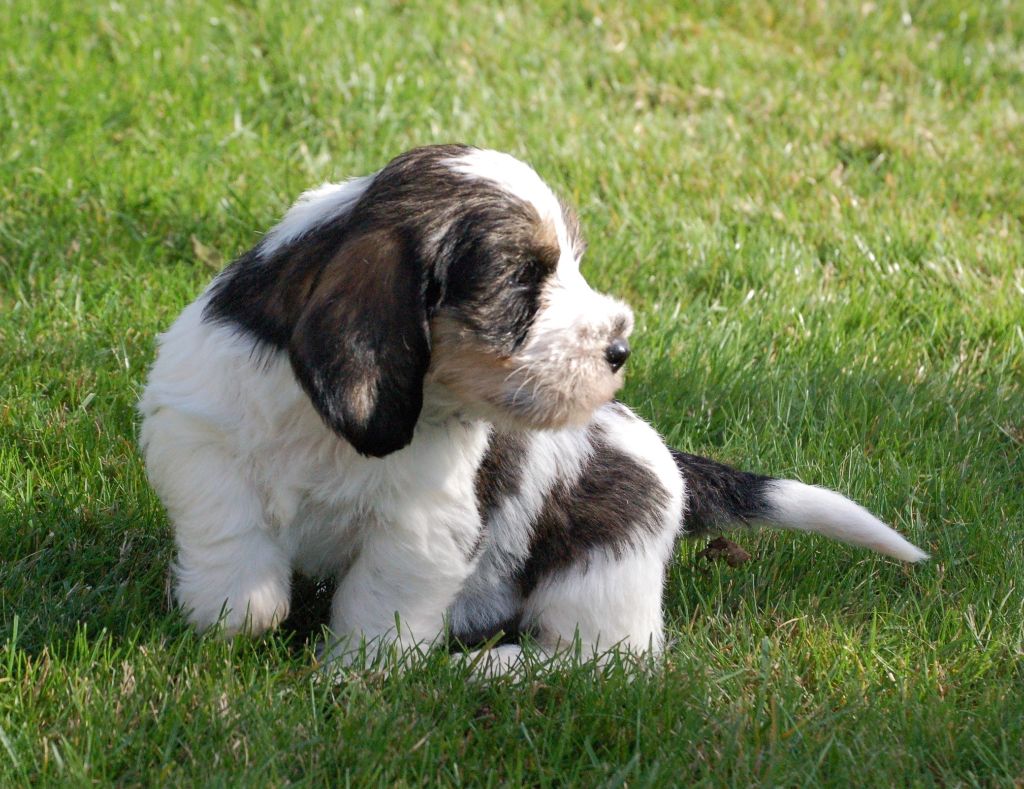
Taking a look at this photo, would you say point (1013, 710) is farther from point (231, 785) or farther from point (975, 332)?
point (975, 332)

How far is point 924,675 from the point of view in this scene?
327 centimetres

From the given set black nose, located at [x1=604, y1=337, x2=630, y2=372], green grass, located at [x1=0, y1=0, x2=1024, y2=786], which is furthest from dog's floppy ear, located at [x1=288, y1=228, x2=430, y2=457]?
green grass, located at [x1=0, y1=0, x2=1024, y2=786]

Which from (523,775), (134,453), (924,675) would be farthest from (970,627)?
(134,453)

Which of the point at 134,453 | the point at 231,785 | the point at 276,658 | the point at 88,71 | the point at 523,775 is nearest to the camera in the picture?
the point at 231,785

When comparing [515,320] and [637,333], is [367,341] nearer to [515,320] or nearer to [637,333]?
[515,320]

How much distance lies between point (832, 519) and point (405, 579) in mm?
1176

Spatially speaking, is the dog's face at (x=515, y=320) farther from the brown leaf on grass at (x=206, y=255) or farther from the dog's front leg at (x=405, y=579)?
the brown leaf on grass at (x=206, y=255)

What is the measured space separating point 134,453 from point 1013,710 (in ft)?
8.28

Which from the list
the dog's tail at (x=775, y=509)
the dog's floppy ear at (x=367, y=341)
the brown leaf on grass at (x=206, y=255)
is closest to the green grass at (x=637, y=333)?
the brown leaf on grass at (x=206, y=255)

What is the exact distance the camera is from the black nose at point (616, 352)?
2.98 metres

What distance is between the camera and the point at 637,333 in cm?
503

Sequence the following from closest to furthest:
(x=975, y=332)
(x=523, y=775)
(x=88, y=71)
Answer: (x=523, y=775) < (x=975, y=332) < (x=88, y=71)

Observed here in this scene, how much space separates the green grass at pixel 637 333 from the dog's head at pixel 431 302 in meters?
0.69

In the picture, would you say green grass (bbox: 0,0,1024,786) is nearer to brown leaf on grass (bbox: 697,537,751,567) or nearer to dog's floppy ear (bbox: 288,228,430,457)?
brown leaf on grass (bbox: 697,537,751,567)
